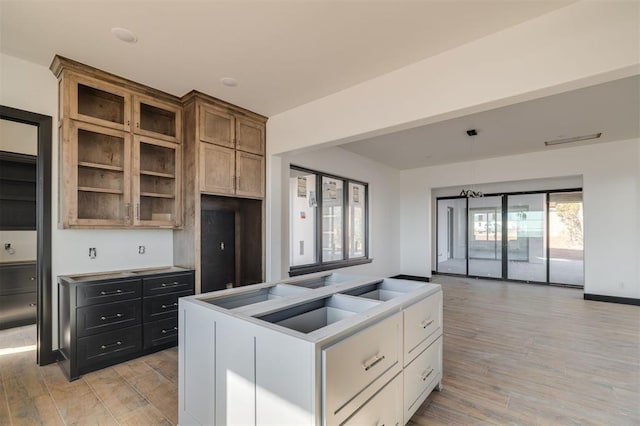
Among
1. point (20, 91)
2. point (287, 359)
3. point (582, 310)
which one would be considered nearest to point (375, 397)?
point (287, 359)

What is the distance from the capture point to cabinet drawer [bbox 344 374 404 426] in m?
1.51

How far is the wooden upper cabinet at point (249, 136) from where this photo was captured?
4091 mm

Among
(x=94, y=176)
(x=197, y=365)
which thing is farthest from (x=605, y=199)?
(x=94, y=176)

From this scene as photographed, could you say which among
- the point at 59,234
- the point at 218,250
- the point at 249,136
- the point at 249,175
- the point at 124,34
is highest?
the point at 124,34

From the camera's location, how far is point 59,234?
3.12 metres

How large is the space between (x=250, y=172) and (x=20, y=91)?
237 cm

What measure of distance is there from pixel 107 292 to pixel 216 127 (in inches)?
85.7

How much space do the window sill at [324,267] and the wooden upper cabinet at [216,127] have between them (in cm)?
224

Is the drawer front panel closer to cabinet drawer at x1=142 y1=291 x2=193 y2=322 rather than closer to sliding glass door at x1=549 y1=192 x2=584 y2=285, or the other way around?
cabinet drawer at x1=142 y1=291 x2=193 y2=322

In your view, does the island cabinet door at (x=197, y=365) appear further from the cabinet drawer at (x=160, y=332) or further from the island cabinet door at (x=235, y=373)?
the cabinet drawer at (x=160, y=332)

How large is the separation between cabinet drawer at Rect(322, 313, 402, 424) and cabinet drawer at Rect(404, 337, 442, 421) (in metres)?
0.22

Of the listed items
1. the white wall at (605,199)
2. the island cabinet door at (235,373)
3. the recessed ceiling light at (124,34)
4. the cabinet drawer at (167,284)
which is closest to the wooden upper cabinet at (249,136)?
the recessed ceiling light at (124,34)

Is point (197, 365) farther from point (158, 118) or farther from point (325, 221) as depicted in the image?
point (325, 221)

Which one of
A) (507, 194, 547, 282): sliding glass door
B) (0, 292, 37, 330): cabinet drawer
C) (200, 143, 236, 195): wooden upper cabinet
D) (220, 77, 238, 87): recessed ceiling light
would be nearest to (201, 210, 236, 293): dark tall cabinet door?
(200, 143, 236, 195): wooden upper cabinet
